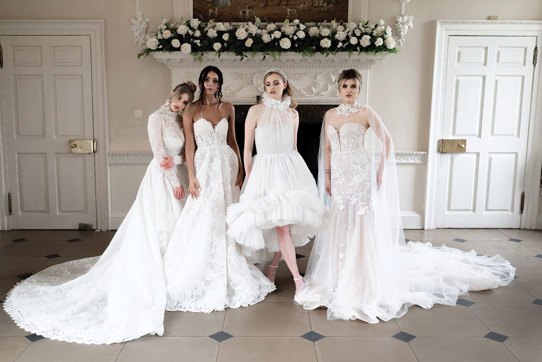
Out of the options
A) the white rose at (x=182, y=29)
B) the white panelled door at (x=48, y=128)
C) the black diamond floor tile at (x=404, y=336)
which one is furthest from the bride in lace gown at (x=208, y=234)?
the white panelled door at (x=48, y=128)

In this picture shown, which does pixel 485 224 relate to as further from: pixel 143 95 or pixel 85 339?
pixel 85 339

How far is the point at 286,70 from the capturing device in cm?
606

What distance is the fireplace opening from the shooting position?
612 centimetres

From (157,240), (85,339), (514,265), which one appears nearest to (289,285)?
(157,240)

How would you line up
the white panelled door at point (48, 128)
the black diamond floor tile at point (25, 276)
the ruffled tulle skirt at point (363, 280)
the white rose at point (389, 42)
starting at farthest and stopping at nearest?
the white panelled door at point (48, 128) → the white rose at point (389, 42) → the black diamond floor tile at point (25, 276) → the ruffled tulle skirt at point (363, 280)

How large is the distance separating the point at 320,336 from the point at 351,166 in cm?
127

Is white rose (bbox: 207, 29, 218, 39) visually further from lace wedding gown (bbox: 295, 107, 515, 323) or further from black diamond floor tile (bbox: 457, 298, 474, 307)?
black diamond floor tile (bbox: 457, 298, 474, 307)

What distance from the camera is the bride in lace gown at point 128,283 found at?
3.41m

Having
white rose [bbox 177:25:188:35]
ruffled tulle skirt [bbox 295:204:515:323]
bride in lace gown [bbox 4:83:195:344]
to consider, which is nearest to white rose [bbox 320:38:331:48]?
white rose [bbox 177:25:188:35]

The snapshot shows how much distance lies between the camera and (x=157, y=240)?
393 centimetres

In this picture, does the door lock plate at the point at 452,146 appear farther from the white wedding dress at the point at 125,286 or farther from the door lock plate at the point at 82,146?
the door lock plate at the point at 82,146

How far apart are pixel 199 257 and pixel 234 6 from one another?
3413 millimetres

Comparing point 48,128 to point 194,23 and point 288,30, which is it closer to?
point 194,23
